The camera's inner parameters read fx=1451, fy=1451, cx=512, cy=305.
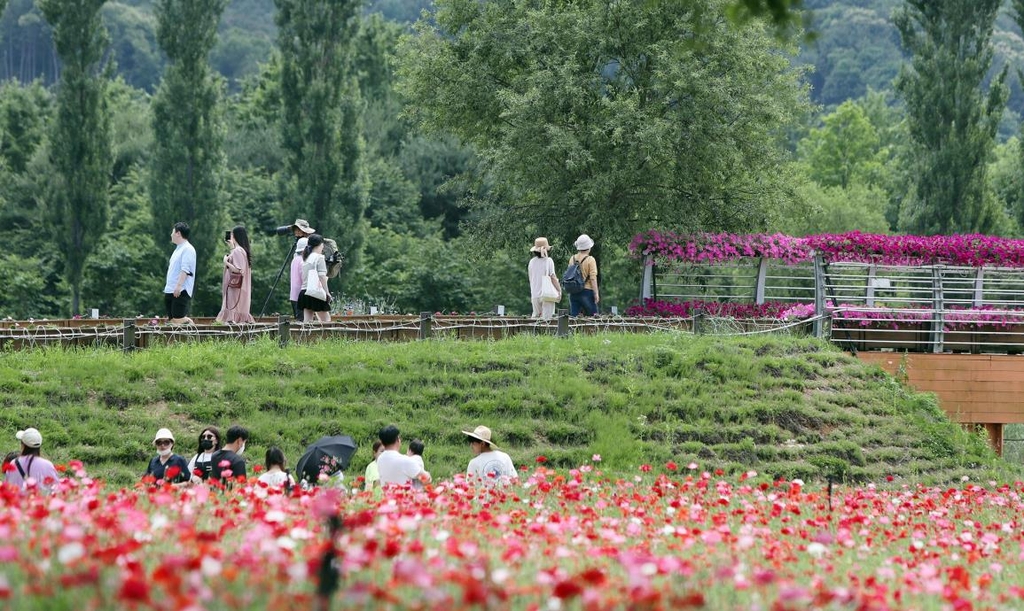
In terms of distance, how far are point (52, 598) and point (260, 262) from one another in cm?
3560

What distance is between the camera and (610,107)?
2952 cm

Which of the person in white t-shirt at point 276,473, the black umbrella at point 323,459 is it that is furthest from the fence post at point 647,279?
the person in white t-shirt at point 276,473

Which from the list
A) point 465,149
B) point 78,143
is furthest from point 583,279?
point 465,149

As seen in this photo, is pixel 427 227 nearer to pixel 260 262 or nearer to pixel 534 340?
pixel 260 262

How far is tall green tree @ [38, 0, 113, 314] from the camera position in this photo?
37.0 meters

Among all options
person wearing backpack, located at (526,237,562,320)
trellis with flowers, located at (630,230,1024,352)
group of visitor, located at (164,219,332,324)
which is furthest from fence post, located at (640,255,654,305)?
group of visitor, located at (164,219,332,324)

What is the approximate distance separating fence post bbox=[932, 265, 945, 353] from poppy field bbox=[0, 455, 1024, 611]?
13.2 m

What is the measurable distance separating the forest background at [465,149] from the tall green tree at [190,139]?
0.18 feet

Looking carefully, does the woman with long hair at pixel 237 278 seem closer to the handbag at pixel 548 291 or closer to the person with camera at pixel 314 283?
the person with camera at pixel 314 283

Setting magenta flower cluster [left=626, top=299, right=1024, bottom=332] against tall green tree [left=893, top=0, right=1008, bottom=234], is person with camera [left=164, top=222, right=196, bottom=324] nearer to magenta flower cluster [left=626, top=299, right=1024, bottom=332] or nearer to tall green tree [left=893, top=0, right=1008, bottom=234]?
magenta flower cluster [left=626, top=299, right=1024, bottom=332]

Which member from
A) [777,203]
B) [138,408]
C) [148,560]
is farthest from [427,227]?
[148,560]

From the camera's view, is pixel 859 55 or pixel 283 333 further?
pixel 859 55

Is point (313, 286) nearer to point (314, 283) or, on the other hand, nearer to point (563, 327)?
point (314, 283)

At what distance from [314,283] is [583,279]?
4.87 meters
